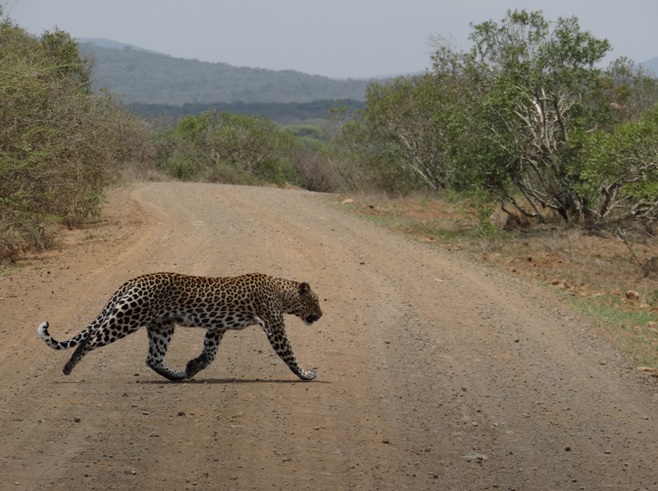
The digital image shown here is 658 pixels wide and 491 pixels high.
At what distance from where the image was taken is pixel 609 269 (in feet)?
64.6

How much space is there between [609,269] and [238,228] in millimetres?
7598

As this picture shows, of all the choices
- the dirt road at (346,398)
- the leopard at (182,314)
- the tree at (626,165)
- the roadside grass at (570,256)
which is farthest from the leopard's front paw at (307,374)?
the tree at (626,165)

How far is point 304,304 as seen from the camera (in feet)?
35.0

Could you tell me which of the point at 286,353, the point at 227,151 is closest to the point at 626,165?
the point at 286,353

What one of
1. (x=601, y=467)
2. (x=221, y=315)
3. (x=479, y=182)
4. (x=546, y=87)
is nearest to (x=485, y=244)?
(x=479, y=182)

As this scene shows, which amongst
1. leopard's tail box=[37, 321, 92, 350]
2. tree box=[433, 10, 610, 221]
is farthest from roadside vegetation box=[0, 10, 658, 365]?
leopard's tail box=[37, 321, 92, 350]

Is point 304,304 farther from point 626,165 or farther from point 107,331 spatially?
point 626,165

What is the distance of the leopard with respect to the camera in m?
9.73

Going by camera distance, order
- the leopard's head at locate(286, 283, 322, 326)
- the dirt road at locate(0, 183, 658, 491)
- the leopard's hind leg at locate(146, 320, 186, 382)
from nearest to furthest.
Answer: the dirt road at locate(0, 183, 658, 491), the leopard's hind leg at locate(146, 320, 186, 382), the leopard's head at locate(286, 283, 322, 326)

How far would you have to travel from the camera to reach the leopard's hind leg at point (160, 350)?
32.8 ft

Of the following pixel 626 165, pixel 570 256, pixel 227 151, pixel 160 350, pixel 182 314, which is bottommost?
pixel 227 151

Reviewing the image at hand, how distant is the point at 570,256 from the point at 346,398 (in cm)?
1228

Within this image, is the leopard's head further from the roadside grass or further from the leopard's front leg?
the roadside grass

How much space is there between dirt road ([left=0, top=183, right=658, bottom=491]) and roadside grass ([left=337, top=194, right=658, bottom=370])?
629 millimetres
